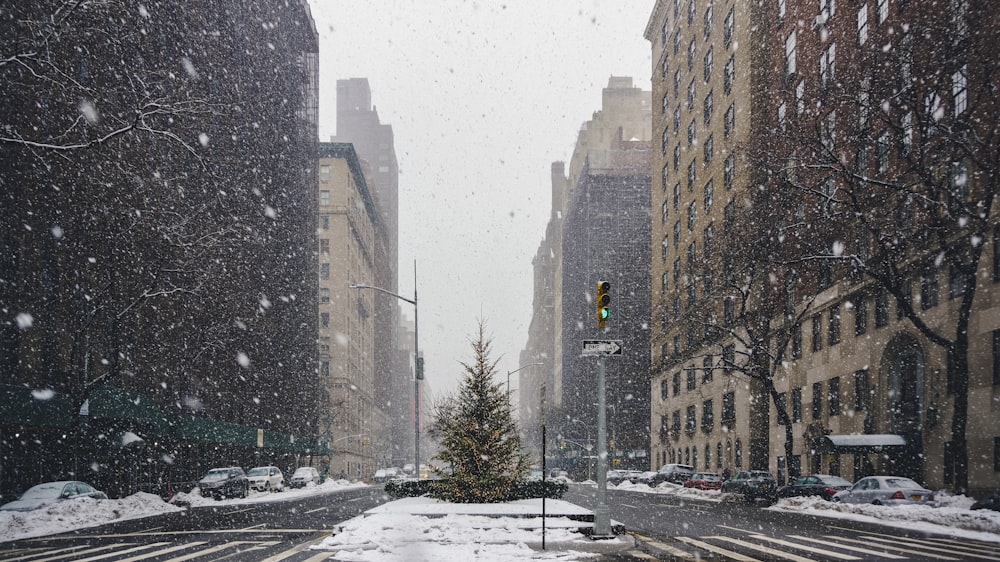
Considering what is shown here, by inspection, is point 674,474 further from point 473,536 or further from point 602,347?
point 473,536

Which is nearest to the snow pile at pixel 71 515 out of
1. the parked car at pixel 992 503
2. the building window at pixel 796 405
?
the parked car at pixel 992 503

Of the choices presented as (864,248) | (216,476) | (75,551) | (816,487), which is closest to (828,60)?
(864,248)

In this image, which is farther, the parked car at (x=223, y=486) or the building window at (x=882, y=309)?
the parked car at (x=223, y=486)

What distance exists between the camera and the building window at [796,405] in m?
47.4

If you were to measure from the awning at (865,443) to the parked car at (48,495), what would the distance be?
97.5 ft

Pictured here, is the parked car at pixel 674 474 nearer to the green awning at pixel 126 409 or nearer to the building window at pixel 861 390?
the building window at pixel 861 390

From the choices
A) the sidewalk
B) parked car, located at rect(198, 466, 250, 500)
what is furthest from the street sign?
parked car, located at rect(198, 466, 250, 500)

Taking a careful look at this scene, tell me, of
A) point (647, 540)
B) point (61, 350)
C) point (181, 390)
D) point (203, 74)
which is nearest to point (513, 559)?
point (647, 540)

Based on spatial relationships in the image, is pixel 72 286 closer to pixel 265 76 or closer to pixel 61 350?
pixel 61 350

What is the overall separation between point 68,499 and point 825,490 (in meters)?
27.5

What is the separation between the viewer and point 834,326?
4312 cm

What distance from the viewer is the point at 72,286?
33.8 meters

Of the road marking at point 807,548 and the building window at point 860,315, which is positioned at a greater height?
the building window at point 860,315

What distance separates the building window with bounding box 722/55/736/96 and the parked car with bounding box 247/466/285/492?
39675mm
